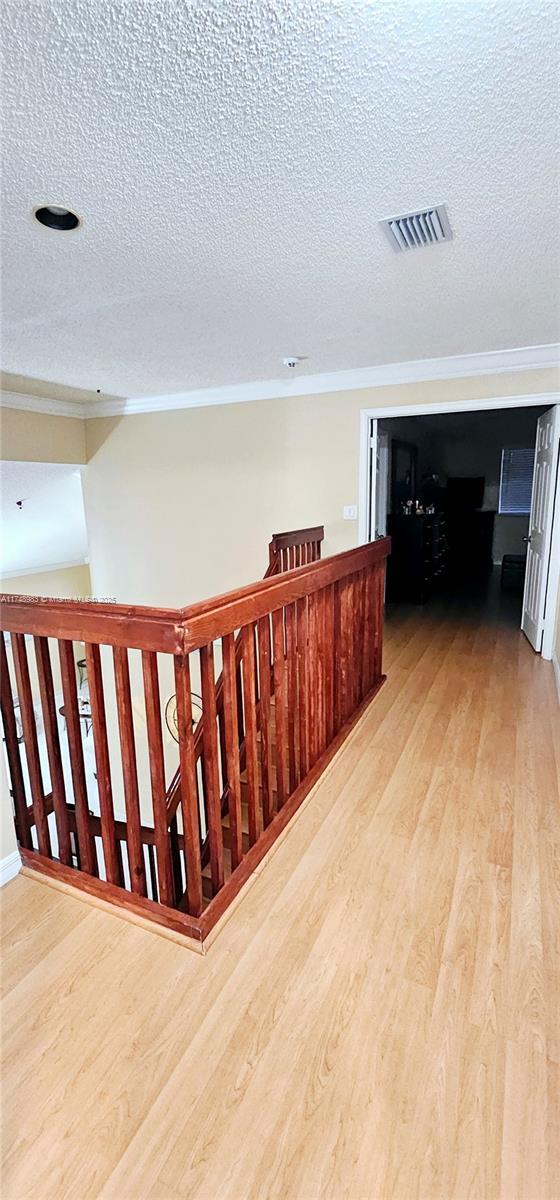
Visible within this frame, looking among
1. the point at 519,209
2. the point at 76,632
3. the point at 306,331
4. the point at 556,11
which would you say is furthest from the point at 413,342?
the point at 76,632

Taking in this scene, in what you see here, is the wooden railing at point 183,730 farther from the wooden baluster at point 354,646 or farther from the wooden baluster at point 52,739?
the wooden baluster at point 354,646

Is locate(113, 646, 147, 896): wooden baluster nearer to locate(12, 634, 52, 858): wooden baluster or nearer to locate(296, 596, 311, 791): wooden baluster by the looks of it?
locate(12, 634, 52, 858): wooden baluster

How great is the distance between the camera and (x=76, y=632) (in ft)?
5.25

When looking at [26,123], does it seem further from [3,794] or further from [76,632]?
[3,794]

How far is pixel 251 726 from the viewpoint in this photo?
73.0 inches

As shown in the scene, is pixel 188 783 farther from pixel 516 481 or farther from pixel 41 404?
pixel 516 481

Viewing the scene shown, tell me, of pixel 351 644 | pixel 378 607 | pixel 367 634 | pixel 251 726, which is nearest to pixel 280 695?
pixel 251 726

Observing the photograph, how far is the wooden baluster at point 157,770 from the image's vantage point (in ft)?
5.00

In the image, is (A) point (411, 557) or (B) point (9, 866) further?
(A) point (411, 557)

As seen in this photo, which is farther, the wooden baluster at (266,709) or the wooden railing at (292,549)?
the wooden railing at (292,549)

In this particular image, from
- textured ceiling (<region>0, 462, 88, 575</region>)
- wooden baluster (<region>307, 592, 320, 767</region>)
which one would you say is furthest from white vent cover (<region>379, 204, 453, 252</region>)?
textured ceiling (<region>0, 462, 88, 575</region>)

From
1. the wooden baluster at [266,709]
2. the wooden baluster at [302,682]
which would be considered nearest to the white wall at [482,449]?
the wooden baluster at [302,682]

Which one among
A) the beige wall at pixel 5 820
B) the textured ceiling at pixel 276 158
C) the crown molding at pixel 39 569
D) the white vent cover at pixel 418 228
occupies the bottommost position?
the beige wall at pixel 5 820

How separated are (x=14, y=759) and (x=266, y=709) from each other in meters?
0.96
